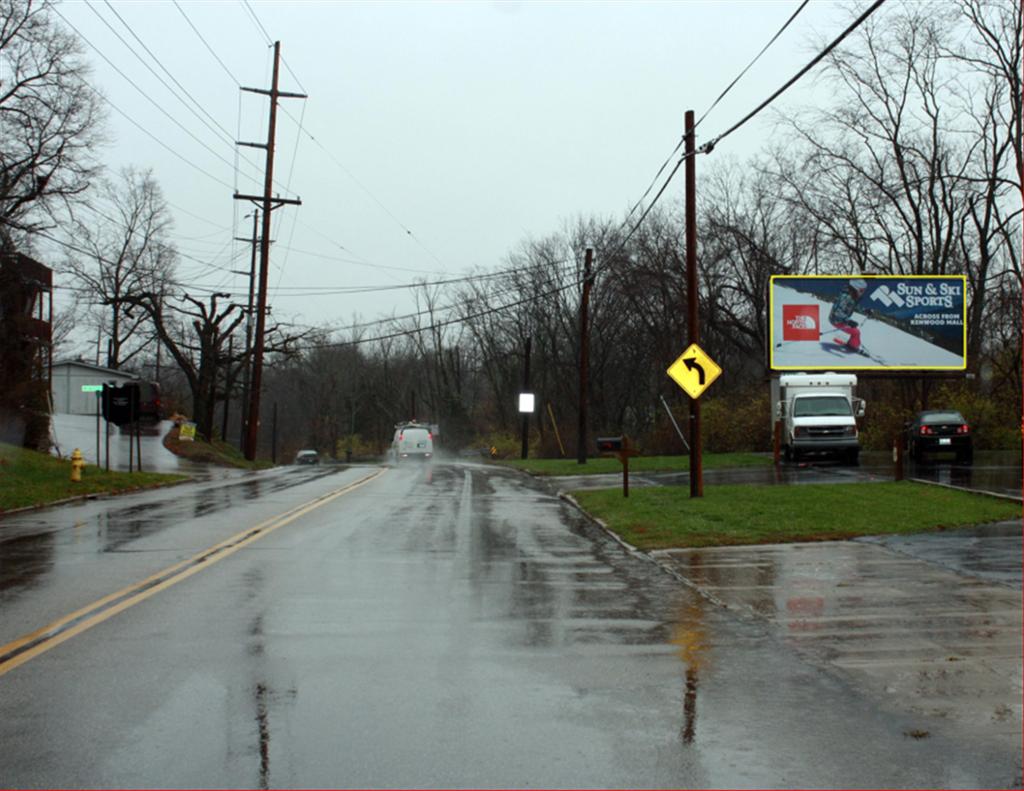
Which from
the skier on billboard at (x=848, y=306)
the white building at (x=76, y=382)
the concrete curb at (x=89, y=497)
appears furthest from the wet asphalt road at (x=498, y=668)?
the white building at (x=76, y=382)

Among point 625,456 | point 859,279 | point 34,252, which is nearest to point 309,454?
point 34,252

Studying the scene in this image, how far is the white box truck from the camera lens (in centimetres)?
3441

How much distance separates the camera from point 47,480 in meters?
28.2

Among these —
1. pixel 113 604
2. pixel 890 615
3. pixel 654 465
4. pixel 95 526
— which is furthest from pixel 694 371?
pixel 654 465

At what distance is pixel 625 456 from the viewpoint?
918 inches

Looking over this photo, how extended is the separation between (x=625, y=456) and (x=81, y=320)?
61797mm

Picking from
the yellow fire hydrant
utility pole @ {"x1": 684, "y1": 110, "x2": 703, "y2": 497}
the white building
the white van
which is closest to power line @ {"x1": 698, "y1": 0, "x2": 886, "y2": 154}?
utility pole @ {"x1": 684, "y1": 110, "x2": 703, "y2": 497}

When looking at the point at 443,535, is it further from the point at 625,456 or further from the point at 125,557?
the point at 625,456

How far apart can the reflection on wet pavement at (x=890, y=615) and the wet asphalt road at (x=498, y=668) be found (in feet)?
0.13

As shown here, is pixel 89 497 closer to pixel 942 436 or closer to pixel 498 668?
pixel 498 668

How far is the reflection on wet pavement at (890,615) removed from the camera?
23.2 ft

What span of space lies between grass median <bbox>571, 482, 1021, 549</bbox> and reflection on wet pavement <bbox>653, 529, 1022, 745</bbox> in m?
1.13

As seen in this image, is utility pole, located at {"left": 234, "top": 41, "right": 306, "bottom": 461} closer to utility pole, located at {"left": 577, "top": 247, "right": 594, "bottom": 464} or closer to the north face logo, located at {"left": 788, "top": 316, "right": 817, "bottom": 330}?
utility pole, located at {"left": 577, "top": 247, "right": 594, "bottom": 464}

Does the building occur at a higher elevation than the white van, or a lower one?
higher
